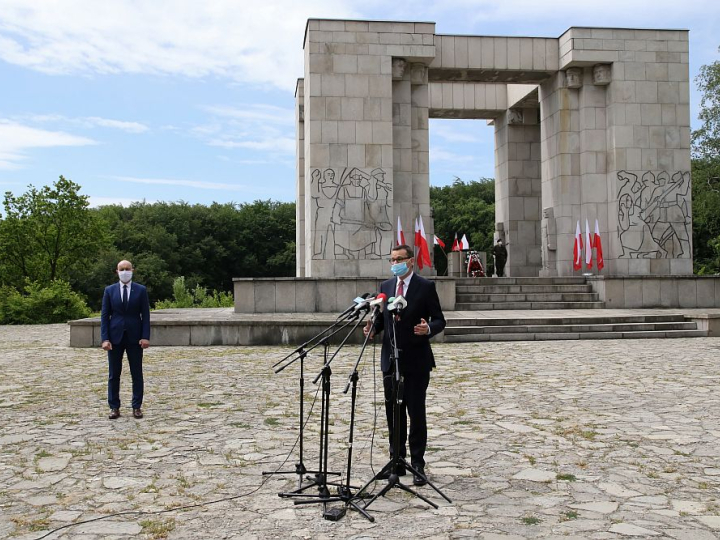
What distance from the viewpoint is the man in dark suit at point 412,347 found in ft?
18.7

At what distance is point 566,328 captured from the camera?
16766 mm

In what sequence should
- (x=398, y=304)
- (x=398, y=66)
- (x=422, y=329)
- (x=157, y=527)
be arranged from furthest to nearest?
(x=398, y=66), (x=422, y=329), (x=398, y=304), (x=157, y=527)

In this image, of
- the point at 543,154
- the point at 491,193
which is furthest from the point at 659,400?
the point at 491,193

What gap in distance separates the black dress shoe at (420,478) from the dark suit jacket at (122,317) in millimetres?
4070

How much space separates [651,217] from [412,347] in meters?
19.9

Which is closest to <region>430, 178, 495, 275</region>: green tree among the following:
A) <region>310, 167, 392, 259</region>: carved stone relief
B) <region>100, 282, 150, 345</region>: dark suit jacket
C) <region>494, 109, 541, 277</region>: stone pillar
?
<region>494, 109, 541, 277</region>: stone pillar

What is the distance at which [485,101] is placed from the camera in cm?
2914

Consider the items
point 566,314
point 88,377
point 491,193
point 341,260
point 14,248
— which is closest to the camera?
point 88,377

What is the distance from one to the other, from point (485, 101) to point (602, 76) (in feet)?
19.7

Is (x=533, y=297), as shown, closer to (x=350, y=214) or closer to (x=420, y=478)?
(x=350, y=214)

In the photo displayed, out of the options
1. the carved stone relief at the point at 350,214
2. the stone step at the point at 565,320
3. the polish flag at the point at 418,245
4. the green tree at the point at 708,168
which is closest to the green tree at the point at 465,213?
the green tree at the point at 708,168

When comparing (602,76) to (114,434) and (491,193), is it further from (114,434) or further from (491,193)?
(491,193)

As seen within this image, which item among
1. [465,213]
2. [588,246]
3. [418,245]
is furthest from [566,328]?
[465,213]

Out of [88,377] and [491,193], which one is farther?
[491,193]
